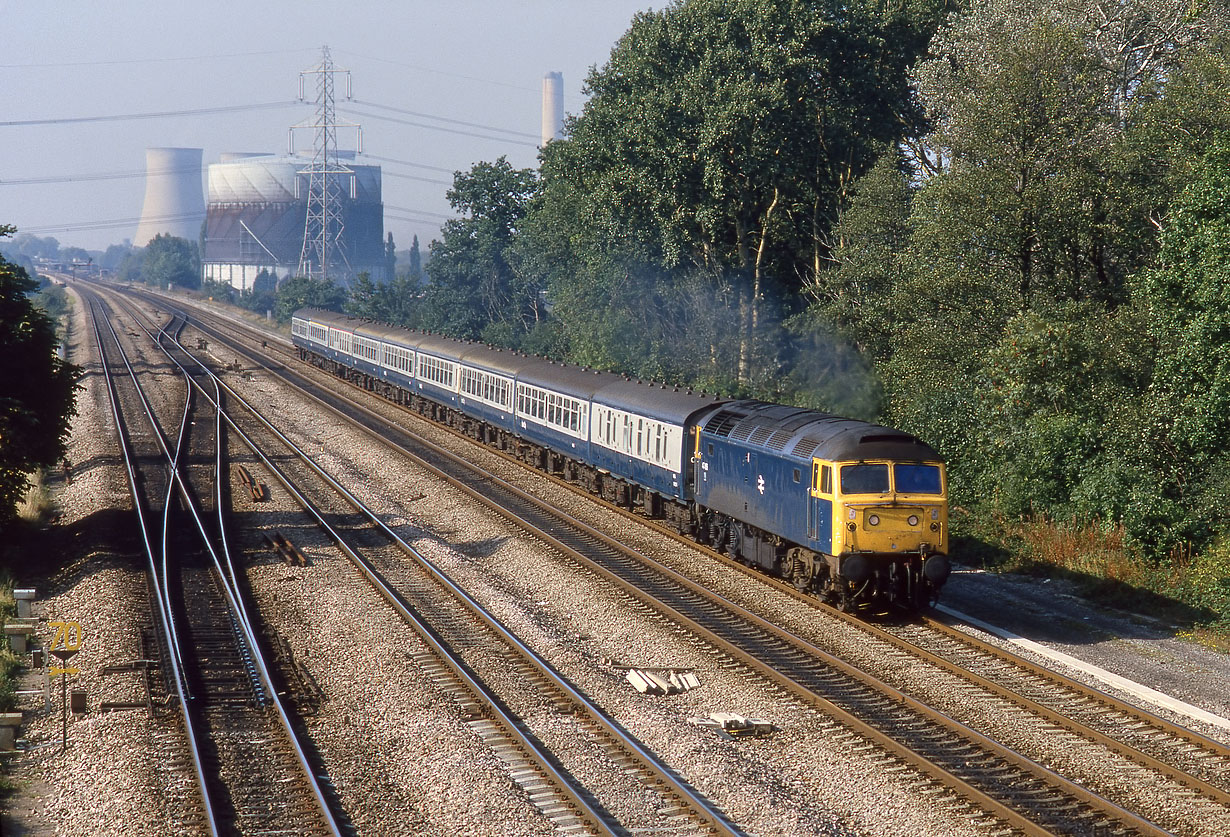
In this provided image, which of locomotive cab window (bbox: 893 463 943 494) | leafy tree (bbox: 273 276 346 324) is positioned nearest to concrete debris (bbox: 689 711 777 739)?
locomotive cab window (bbox: 893 463 943 494)

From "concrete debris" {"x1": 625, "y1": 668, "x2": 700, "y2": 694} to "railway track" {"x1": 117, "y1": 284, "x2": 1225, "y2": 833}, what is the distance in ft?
5.77

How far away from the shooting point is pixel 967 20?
38.5 m

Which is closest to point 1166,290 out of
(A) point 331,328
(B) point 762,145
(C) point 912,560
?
(C) point 912,560

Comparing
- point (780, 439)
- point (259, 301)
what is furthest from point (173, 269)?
point (780, 439)

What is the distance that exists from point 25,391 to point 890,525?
62.6 feet

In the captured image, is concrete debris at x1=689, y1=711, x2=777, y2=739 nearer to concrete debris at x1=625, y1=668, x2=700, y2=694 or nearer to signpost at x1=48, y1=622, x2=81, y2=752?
concrete debris at x1=625, y1=668, x2=700, y2=694

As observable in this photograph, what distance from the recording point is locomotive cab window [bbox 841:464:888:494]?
18.7 meters

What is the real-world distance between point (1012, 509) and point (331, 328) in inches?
1849

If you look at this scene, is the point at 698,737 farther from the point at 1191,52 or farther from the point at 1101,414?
the point at 1191,52

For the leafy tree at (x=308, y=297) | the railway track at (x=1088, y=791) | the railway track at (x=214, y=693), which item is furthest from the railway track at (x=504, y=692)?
the leafy tree at (x=308, y=297)

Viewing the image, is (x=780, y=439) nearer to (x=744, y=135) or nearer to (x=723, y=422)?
(x=723, y=422)

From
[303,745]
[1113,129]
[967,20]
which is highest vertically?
[967,20]

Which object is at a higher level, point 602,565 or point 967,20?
Answer: point 967,20

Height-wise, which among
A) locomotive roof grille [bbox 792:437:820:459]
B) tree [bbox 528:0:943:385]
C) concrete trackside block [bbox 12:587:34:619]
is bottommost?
concrete trackside block [bbox 12:587:34:619]
